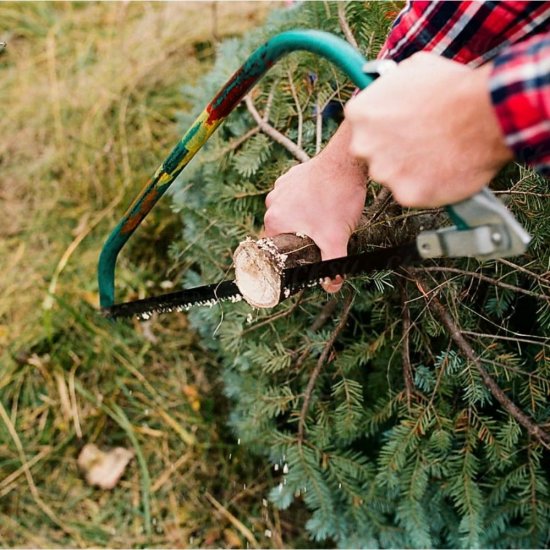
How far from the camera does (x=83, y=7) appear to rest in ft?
9.54

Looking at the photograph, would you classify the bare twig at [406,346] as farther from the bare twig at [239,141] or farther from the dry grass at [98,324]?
the dry grass at [98,324]

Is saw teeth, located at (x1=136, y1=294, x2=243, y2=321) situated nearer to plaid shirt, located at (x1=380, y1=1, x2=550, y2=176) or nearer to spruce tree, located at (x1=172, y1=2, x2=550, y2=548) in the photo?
spruce tree, located at (x1=172, y1=2, x2=550, y2=548)

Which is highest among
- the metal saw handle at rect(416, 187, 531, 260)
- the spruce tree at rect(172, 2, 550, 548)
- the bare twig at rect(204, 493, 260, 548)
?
the metal saw handle at rect(416, 187, 531, 260)

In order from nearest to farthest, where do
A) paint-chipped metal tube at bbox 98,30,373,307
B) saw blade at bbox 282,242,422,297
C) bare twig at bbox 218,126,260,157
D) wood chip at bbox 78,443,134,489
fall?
1. paint-chipped metal tube at bbox 98,30,373,307
2. saw blade at bbox 282,242,422,297
3. bare twig at bbox 218,126,260,157
4. wood chip at bbox 78,443,134,489

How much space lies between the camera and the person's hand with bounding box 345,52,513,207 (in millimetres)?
764

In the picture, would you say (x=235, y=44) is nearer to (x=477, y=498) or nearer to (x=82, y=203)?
(x=82, y=203)

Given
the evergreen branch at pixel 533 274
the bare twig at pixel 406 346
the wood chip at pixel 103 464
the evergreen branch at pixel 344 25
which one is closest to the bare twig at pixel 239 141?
the evergreen branch at pixel 344 25

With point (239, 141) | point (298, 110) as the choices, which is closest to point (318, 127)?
point (298, 110)

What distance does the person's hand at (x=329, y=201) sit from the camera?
111cm

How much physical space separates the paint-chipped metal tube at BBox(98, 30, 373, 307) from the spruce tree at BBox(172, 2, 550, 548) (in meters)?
0.28

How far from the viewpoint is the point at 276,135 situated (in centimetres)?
156

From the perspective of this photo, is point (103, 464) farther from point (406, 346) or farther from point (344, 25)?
point (344, 25)

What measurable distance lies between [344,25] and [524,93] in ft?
2.84

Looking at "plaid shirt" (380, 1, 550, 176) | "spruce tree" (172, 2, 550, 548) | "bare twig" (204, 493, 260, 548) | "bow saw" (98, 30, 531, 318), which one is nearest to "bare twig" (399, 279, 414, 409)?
"spruce tree" (172, 2, 550, 548)
